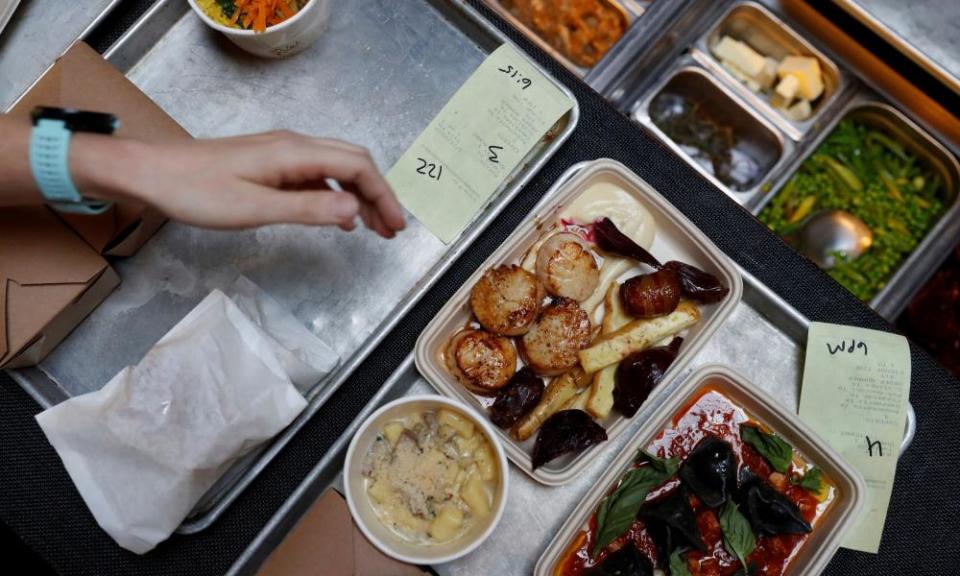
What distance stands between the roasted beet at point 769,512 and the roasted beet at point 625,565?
229 millimetres

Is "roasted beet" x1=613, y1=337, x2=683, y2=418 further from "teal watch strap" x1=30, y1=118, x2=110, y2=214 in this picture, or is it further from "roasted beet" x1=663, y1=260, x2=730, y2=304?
"teal watch strap" x1=30, y1=118, x2=110, y2=214

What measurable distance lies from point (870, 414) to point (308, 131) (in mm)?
1352

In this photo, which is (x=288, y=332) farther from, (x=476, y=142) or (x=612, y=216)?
(x=612, y=216)

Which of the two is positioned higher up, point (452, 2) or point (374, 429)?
point (452, 2)

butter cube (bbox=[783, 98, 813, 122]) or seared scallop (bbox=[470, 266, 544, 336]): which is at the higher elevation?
butter cube (bbox=[783, 98, 813, 122])

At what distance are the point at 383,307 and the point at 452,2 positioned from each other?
0.71m

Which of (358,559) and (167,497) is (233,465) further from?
(358,559)

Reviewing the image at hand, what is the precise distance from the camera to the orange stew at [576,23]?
2.19 meters

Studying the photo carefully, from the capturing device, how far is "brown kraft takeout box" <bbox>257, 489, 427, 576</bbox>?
1.38 m

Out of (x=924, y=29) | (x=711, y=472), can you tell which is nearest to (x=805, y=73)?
(x=924, y=29)

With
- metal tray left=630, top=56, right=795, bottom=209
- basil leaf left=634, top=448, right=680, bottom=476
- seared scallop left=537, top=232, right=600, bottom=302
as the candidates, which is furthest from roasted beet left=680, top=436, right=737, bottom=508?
metal tray left=630, top=56, right=795, bottom=209

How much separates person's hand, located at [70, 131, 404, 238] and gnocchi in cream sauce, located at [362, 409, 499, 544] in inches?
18.4

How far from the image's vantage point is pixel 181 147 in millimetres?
1187

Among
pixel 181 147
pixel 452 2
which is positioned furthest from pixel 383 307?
pixel 452 2
